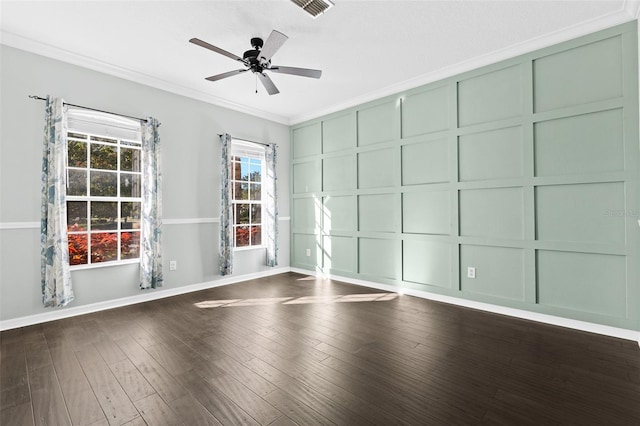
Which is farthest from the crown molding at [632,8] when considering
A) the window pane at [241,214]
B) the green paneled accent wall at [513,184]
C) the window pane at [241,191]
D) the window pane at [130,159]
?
the window pane at [130,159]

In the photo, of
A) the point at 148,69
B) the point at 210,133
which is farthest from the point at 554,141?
the point at 148,69

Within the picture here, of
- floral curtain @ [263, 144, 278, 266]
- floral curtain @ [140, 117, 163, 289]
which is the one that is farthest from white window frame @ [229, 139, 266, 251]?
floral curtain @ [140, 117, 163, 289]

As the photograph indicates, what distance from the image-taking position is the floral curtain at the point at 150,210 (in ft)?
12.9

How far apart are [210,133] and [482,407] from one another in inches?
184

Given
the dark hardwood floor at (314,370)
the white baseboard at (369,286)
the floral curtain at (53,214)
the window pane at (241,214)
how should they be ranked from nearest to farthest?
the dark hardwood floor at (314,370) < the white baseboard at (369,286) < the floral curtain at (53,214) < the window pane at (241,214)

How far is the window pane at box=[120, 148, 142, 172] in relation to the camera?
3957mm

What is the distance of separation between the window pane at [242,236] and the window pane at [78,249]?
213 centimetres

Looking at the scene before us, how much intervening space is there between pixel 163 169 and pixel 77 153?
955 millimetres

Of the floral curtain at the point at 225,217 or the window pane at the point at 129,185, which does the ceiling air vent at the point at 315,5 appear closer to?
the floral curtain at the point at 225,217

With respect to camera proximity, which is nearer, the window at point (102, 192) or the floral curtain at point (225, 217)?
the window at point (102, 192)

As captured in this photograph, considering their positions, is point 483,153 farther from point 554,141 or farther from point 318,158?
point 318,158

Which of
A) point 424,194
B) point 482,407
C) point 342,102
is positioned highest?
point 342,102

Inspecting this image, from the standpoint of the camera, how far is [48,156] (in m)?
3.22

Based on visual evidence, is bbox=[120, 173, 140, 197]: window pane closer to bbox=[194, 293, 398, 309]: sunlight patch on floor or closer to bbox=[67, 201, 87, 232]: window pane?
A: bbox=[67, 201, 87, 232]: window pane
